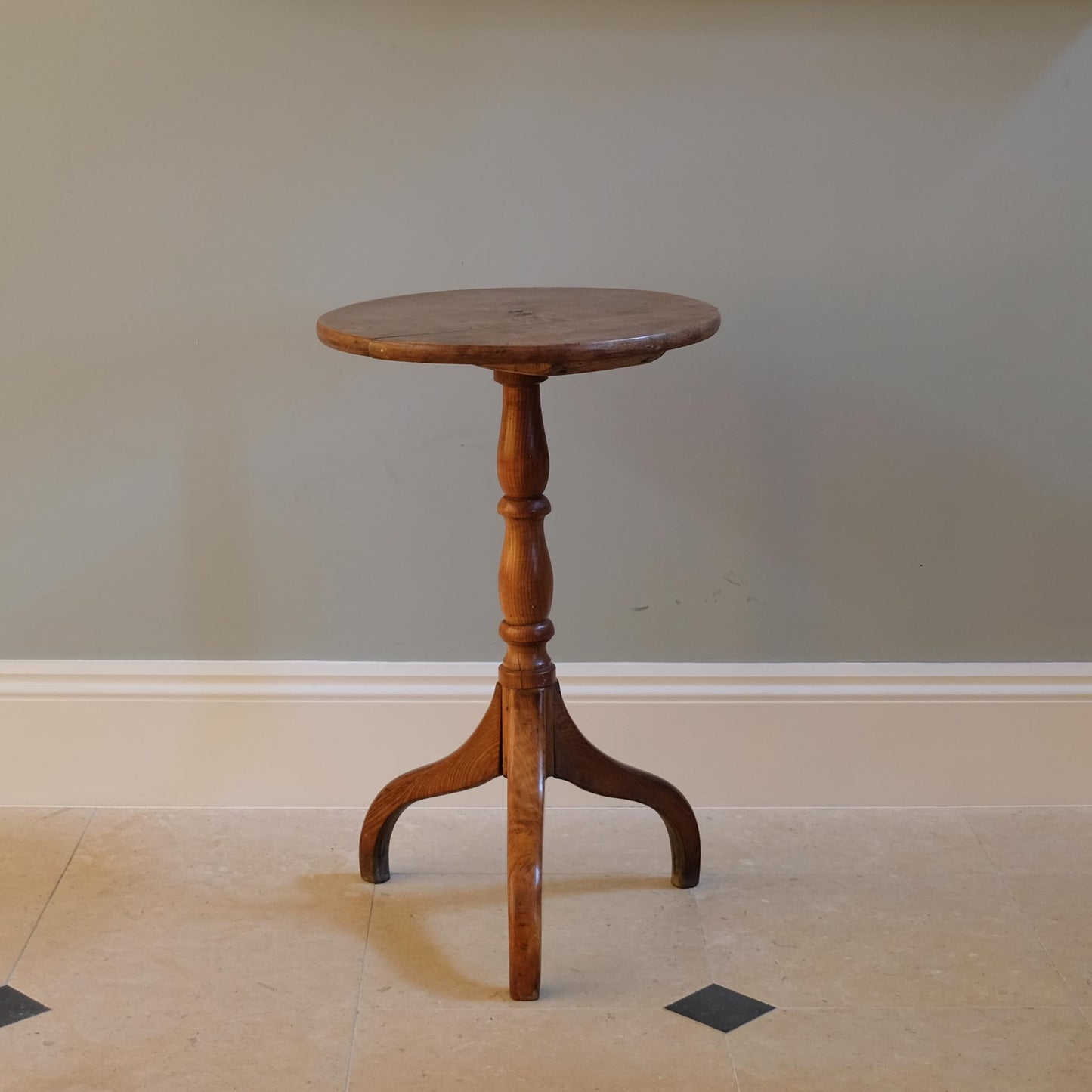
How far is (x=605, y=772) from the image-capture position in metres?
1.76

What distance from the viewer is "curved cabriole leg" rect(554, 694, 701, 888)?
1.72m

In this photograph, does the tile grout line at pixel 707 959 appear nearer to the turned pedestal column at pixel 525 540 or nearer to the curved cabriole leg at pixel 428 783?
the turned pedestal column at pixel 525 540

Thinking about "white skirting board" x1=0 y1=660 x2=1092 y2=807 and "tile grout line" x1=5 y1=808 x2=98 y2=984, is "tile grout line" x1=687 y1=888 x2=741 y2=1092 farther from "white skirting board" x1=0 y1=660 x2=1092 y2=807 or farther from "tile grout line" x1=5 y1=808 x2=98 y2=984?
"tile grout line" x1=5 y1=808 x2=98 y2=984

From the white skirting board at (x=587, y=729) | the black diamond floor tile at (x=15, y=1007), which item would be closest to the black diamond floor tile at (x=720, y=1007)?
the white skirting board at (x=587, y=729)

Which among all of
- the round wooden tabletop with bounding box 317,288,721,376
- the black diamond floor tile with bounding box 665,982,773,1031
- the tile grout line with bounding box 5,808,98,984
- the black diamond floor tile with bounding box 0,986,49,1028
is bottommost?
the black diamond floor tile with bounding box 0,986,49,1028

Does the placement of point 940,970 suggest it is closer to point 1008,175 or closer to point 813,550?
point 813,550

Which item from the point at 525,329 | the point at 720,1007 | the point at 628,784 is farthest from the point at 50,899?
the point at 525,329

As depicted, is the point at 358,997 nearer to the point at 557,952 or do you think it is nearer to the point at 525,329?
the point at 557,952

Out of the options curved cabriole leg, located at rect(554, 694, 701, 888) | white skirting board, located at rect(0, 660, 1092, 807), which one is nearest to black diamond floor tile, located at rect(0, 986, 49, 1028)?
white skirting board, located at rect(0, 660, 1092, 807)

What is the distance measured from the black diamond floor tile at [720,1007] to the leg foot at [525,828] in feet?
0.58

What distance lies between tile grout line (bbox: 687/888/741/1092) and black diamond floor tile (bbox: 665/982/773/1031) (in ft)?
0.09

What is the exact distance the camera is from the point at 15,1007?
1574 mm

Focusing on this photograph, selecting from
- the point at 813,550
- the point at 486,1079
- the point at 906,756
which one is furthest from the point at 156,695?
the point at 906,756

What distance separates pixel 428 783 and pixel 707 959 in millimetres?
430
